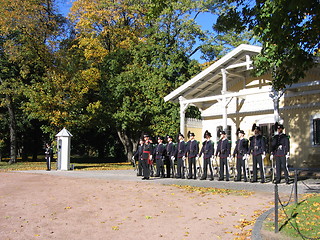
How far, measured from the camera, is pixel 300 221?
795 centimetres

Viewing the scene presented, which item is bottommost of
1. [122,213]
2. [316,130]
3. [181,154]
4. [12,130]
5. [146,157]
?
[122,213]

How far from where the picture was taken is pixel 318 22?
10.1 m

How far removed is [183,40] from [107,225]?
2591cm

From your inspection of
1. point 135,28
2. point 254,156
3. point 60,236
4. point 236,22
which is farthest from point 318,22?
point 135,28

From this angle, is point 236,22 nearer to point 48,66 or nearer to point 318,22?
point 318,22

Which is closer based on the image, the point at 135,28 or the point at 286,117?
the point at 286,117

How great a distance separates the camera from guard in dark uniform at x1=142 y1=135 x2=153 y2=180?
17.9 m

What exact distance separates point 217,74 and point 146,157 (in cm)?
644

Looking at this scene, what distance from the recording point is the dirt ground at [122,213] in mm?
7645

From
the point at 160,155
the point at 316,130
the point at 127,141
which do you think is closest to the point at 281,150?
the point at 316,130

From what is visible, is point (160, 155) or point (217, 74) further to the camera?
point (217, 74)

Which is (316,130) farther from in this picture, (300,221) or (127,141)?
(127,141)

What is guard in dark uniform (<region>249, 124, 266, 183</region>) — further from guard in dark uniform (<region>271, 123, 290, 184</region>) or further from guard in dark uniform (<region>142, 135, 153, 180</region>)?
guard in dark uniform (<region>142, 135, 153, 180</region>)

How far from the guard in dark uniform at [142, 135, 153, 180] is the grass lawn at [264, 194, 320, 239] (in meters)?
8.92
